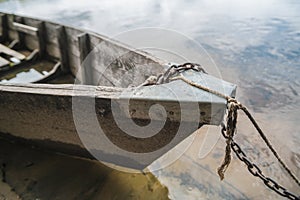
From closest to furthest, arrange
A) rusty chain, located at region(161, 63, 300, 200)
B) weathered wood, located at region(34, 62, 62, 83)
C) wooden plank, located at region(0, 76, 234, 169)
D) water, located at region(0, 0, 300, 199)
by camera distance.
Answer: rusty chain, located at region(161, 63, 300, 200) < wooden plank, located at region(0, 76, 234, 169) < water, located at region(0, 0, 300, 199) < weathered wood, located at region(34, 62, 62, 83)

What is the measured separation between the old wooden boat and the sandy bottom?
144 mm

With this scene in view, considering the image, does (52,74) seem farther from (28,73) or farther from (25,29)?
(25,29)

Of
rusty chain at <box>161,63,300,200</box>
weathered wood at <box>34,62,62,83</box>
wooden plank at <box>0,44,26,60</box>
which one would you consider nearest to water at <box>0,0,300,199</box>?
rusty chain at <box>161,63,300,200</box>

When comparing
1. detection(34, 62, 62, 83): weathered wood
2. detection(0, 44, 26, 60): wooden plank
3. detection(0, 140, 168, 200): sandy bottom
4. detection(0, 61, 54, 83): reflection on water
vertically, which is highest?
detection(0, 44, 26, 60): wooden plank

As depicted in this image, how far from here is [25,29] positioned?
202 inches

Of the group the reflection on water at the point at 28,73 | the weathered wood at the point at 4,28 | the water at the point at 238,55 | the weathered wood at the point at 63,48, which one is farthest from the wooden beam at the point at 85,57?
the weathered wood at the point at 4,28

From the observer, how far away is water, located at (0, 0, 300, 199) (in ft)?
9.91

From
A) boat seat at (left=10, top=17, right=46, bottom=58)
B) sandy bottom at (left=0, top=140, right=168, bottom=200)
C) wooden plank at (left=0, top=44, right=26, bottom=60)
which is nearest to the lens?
sandy bottom at (left=0, top=140, right=168, bottom=200)

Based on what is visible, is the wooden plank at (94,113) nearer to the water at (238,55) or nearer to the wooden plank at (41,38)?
the water at (238,55)

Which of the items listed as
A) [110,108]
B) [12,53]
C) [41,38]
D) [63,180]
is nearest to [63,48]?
[41,38]

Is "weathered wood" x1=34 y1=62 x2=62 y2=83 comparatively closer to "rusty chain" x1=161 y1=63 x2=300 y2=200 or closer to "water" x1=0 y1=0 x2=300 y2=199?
"water" x1=0 y1=0 x2=300 y2=199

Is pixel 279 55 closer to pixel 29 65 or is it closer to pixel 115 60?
pixel 115 60

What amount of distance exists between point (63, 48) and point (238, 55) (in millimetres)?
3602

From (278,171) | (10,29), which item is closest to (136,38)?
(10,29)
